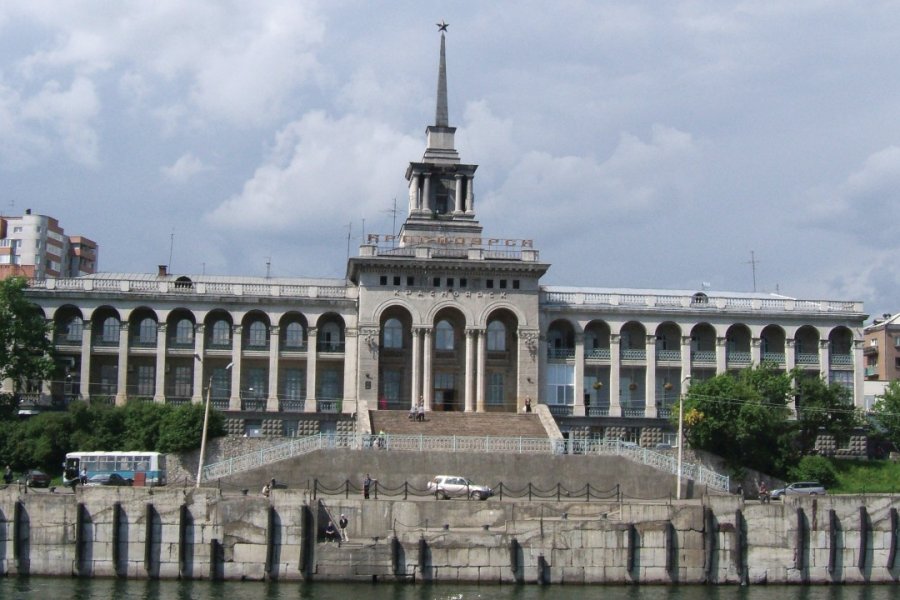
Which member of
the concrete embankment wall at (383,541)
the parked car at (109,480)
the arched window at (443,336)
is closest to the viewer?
the concrete embankment wall at (383,541)

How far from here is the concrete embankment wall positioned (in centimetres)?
5750

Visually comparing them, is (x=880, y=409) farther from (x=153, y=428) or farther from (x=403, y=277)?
(x=153, y=428)

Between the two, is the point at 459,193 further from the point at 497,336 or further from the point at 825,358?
the point at 825,358

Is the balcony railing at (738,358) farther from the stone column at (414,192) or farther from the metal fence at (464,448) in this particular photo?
the stone column at (414,192)

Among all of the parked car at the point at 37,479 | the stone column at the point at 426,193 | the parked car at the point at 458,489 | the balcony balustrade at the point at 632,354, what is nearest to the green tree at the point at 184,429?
the parked car at the point at 37,479

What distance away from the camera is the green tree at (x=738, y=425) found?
80.6 m

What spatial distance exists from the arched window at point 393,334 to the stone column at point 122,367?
18.2m

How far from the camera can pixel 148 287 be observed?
307 feet

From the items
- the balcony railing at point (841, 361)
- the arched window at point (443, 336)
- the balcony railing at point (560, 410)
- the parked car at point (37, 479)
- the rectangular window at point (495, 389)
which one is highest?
the arched window at point (443, 336)

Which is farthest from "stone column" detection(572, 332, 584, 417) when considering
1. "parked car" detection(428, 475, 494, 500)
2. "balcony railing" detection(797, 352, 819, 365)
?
"parked car" detection(428, 475, 494, 500)

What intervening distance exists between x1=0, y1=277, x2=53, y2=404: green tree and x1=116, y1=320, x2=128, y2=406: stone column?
6038 millimetres

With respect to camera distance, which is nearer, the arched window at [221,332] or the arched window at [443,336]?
the arched window at [443,336]

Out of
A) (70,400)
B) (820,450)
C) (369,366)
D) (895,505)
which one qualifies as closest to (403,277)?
(369,366)

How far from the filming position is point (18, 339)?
85062 mm
